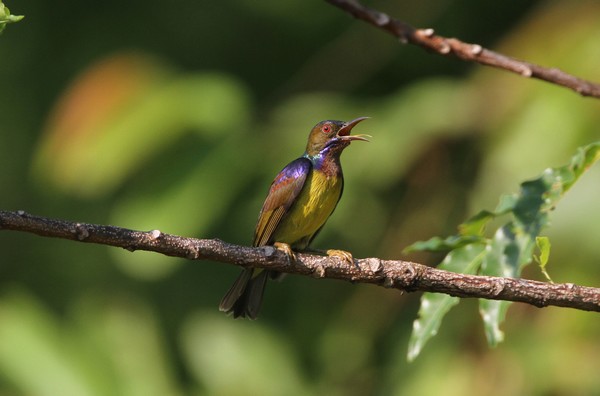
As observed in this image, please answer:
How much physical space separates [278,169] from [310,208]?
32.3 inches

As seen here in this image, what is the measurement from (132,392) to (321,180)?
211 centimetres

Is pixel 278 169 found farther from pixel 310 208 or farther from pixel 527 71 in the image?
pixel 527 71

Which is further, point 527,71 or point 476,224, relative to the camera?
point 476,224


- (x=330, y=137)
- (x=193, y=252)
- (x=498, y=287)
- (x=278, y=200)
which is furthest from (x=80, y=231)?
(x=330, y=137)

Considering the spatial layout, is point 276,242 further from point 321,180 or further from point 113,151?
point 113,151

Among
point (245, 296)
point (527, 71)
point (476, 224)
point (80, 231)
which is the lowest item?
point (80, 231)

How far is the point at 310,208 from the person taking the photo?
16.0 feet

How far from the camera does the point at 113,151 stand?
5.58 m

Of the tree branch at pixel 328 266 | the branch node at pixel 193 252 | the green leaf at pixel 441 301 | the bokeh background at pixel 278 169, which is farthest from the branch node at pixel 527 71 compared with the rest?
the bokeh background at pixel 278 169

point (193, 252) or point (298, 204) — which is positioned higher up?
point (298, 204)

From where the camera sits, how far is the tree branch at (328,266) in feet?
9.14

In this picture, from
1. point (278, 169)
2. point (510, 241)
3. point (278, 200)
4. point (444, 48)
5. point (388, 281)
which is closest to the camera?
point (388, 281)

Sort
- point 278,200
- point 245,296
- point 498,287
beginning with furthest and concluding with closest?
point 245,296 < point 278,200 < point 498,287

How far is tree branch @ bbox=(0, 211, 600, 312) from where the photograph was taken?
279cm
